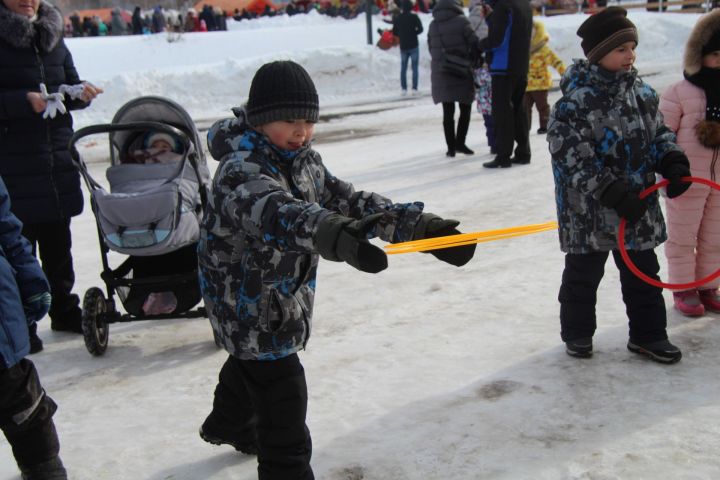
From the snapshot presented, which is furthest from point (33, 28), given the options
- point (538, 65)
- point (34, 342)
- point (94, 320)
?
point (538, 65)

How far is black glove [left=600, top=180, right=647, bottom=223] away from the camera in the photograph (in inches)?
134

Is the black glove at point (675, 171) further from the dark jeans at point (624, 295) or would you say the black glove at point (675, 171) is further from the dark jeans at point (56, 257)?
the dark jeans at point (56, 257)

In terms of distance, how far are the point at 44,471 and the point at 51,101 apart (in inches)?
85.7

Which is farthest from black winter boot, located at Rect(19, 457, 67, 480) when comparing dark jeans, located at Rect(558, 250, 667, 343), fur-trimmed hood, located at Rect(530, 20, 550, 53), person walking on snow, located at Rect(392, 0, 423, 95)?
person walking on snow, located at Rect(392, 0, 423, 95)

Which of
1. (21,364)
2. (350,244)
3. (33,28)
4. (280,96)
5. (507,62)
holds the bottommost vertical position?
(21,364)

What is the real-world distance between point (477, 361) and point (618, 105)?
54.0 inches

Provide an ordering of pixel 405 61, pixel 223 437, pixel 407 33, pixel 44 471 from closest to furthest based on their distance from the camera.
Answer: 1. pixel 44 471
2. pixel 223 437
3. pixel 407 33
4. pixel 405 61

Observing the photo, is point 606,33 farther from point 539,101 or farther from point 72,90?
point 539,101

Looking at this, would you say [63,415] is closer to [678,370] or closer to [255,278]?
[255,278]

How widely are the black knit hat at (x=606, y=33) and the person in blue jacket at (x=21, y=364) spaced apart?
2.52 metres

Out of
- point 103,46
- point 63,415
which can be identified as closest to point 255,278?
point 63,415

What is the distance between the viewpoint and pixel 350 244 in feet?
7.05

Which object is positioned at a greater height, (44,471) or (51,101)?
(51,101)

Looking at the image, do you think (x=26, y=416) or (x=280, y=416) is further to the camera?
(x=26, y=416)
